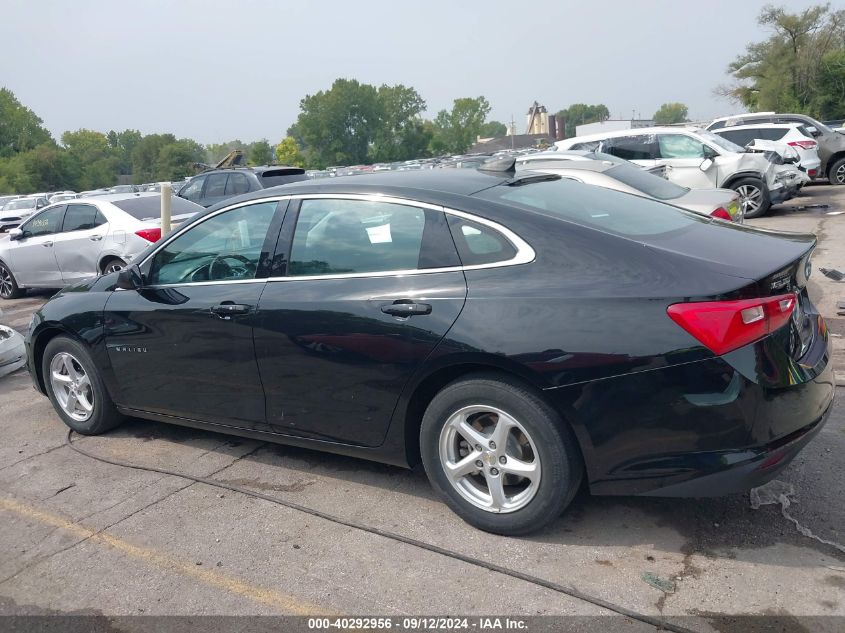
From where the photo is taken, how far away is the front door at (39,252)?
11.5 meters

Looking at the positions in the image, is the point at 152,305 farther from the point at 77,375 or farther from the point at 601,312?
the point at 601,312

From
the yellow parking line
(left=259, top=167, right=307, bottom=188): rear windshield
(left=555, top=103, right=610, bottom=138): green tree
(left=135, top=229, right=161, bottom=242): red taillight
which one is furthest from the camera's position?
(left=555, top=103, right=610, bottom=138): green tree

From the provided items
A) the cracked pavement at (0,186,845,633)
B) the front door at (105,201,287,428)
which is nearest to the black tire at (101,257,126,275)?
the front door at (105,201,287,428)

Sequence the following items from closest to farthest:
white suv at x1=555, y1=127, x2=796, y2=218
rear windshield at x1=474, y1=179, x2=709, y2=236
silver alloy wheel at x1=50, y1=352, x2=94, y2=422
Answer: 1. rear windshield at x1=474, y1=179, x2=709, y2=236
2. silver alloy wheel at x1=50, y1=352, x2=94, y2=422
3. white suv at x1=555, y1=127, x2=796, y2=218

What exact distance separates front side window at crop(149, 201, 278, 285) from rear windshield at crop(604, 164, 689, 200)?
221 inches

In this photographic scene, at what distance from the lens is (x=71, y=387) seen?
534cm

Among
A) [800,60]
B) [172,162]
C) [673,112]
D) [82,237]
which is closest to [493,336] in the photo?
[82,237]

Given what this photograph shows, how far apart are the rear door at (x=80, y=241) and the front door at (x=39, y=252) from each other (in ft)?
0.55

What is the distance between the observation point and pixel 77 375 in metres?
5.32

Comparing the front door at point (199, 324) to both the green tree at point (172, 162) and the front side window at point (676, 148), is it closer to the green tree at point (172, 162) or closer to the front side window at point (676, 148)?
the front side window at point (676, 148)

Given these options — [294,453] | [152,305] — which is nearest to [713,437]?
[294,453]

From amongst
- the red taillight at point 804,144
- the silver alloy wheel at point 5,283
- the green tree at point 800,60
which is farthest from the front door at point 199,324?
the green tree at point 800,60

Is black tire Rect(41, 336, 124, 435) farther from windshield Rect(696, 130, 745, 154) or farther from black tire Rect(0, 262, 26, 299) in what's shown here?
windshield Rect(696, 130, 745, 154)

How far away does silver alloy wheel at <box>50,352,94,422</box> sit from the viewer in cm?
529
